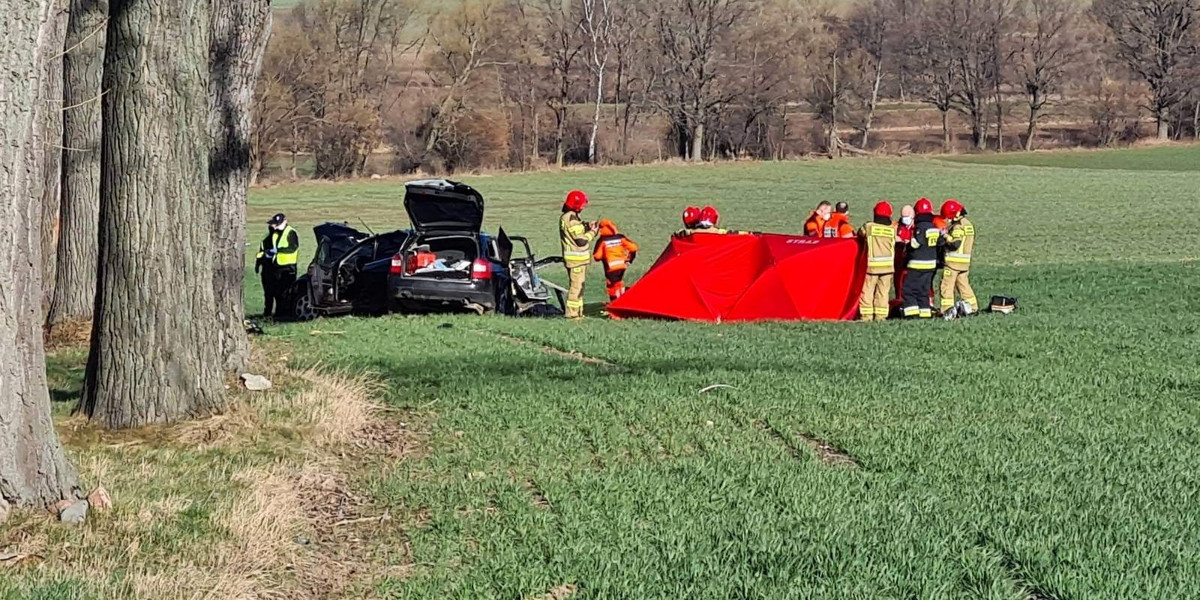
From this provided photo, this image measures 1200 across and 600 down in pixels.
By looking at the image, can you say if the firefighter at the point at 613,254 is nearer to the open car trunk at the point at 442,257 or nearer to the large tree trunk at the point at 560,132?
the open car trunk at the point at 442,257

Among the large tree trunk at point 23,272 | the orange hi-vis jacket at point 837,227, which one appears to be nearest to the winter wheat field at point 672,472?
the large tree trunk at point 23,272

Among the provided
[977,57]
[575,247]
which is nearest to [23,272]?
[575,247]

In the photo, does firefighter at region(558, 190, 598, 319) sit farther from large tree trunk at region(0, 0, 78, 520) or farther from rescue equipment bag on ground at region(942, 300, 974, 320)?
large tree trunk at region(0, 0, 78, 520)

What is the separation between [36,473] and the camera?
5.74m

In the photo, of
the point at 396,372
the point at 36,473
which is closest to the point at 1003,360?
the point at 396,372

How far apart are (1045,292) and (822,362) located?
1030 centimetres

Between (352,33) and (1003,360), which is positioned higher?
(352,33)

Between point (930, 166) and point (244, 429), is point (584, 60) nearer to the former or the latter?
point (930, 166)

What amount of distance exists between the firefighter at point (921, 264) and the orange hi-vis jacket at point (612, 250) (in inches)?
156

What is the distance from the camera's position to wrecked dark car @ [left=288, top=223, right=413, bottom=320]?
1827cm

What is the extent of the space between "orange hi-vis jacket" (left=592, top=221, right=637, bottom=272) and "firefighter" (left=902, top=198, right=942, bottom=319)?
3.96 m

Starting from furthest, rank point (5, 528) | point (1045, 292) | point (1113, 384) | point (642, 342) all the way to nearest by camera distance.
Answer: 1. point (1045, 292)
2. point (642, 342)
3. point (1113, 384)
4. point (5, 528)

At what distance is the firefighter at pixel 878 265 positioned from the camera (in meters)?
16.7

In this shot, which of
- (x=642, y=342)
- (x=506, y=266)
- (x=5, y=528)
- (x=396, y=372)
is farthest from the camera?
(x=506, y=266)
